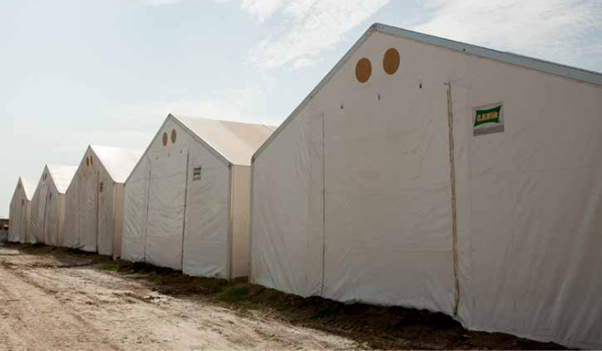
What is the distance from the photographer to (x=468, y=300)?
25.8 ft

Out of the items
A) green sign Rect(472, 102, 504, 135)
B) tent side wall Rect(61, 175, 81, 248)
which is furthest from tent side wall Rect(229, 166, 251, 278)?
tent side wall Rect(61, 175, 81, 248)

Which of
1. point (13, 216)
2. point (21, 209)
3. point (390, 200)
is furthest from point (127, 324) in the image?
point (13, 216)

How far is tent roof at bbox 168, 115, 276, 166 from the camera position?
15.5m

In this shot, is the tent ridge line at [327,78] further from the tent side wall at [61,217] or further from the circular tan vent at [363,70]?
the tent side wall at [61,217]

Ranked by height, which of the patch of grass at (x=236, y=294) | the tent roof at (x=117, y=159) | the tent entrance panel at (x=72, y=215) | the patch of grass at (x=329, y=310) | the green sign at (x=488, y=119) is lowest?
the patch of grass at (x=236, y=294)

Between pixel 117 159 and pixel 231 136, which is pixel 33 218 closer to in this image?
pixel 117 159

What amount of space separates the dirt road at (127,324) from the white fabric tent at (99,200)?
997 cm

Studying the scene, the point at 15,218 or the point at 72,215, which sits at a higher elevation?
the point at 72,215

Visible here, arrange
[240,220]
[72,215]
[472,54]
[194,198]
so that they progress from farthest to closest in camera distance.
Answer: [72,215]
[194,198]
[240,220]
[472,54]

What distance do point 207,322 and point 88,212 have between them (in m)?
20.2

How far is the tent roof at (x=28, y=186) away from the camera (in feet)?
134

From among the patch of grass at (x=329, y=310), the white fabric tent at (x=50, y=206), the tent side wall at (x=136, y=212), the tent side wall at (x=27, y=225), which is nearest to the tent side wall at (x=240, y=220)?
the patch of grass at (x=329, y=310)

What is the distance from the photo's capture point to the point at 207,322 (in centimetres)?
924

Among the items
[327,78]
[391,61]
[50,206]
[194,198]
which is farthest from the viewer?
[50,206]
